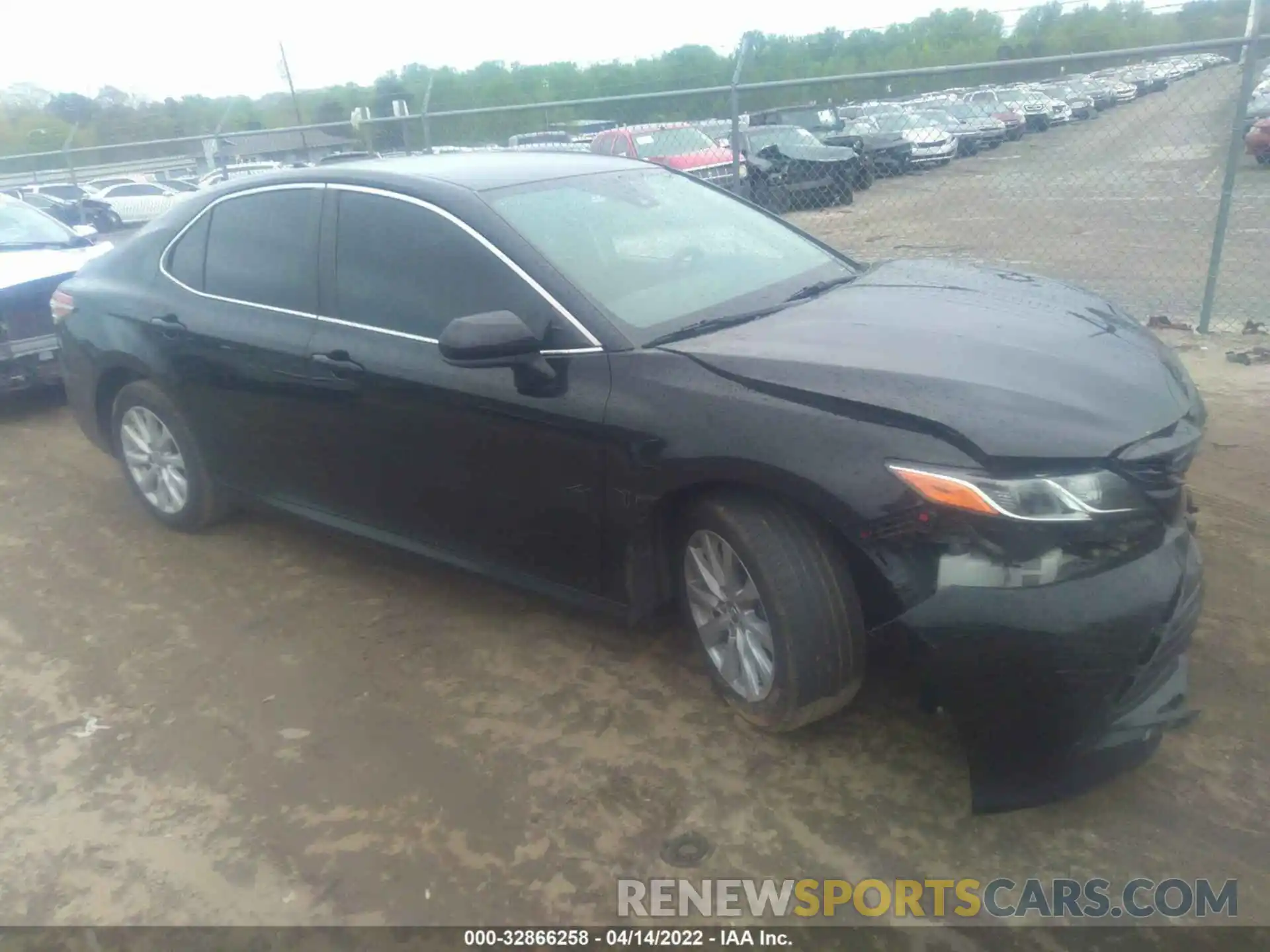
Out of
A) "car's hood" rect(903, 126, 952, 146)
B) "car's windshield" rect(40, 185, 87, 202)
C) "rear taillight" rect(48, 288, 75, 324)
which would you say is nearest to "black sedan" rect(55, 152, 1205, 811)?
"rear taillight" rect(48, 288, 75, 324)

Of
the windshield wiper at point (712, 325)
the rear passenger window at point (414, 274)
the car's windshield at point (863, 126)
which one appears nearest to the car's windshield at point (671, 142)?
the car's windshield at point (863, 126)

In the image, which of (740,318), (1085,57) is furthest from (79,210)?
(740,318)

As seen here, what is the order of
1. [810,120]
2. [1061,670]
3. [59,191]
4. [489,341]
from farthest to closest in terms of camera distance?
[59,191] < [810,120] < [489,341] < [1061,670]

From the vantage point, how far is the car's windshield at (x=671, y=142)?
11.7 m

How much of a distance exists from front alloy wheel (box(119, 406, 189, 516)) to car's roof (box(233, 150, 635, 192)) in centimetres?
135

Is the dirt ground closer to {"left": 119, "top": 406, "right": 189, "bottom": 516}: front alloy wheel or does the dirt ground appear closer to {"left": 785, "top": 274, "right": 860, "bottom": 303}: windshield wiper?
{"left": 119, "top": 406, "right": 189, "bottom": 516}: front alloy wheel

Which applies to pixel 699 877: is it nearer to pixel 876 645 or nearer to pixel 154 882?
pixel 876 645

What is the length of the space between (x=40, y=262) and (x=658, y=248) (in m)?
5.53

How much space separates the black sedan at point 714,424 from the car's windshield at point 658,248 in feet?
0.05

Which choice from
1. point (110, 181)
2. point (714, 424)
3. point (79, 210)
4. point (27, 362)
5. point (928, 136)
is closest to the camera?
point (714, 424)

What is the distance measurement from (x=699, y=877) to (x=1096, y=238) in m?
11.2

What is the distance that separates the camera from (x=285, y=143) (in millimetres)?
16828

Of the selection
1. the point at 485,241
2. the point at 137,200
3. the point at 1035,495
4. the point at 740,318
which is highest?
the point at 485,241

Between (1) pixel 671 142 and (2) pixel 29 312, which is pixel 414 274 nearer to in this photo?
(2) pixel 29 312
